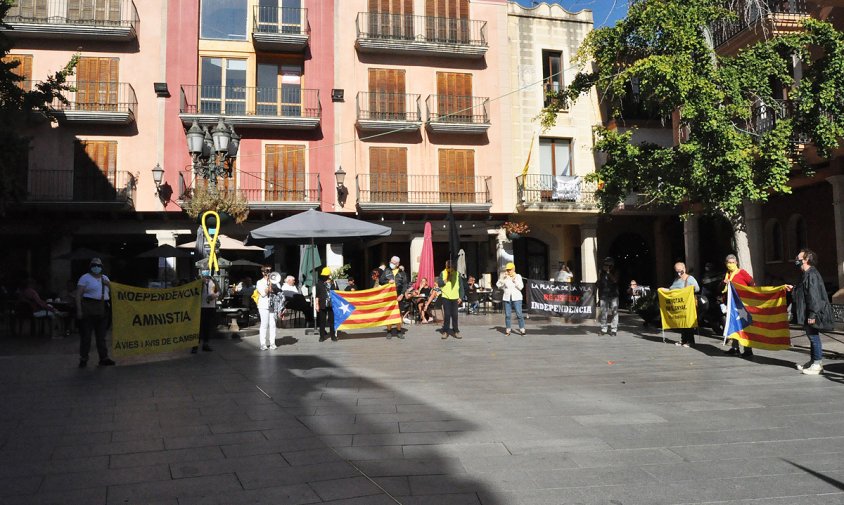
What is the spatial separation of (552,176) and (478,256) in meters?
4.65

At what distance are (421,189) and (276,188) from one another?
562cm

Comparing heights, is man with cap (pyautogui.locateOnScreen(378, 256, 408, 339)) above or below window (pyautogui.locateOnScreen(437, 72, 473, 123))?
below

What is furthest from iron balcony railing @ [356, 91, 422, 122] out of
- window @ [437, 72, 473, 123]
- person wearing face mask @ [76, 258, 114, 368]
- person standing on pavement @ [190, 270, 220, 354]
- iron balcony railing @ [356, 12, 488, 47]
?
person wearing face mask @ [76, 258, 114, 368]

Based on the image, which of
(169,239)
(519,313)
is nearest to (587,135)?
(519,313)

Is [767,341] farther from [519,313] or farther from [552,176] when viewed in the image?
[552,176]

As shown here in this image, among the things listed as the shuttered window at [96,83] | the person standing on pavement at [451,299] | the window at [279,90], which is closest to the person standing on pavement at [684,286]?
the person standing on pavement at [451,299]

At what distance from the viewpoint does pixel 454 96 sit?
79.5 feet

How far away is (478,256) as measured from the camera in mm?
25969

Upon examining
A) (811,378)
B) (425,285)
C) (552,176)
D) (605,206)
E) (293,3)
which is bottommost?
(811,378)

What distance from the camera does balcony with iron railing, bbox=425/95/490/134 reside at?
23.6 m

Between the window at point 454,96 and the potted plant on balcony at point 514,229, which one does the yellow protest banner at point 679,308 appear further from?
the window at point 454,96

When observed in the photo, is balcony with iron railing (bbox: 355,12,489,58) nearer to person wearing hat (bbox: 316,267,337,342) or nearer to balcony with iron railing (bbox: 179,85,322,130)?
balcony with iron railing (bbox: 179,85,322,130)

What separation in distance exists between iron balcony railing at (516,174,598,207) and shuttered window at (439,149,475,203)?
2.03m

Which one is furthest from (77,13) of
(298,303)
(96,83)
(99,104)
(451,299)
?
(451,299)
